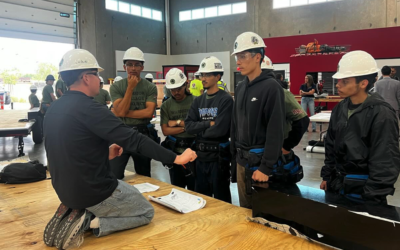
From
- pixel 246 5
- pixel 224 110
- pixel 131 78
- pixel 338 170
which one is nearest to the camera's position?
pixel 338 170

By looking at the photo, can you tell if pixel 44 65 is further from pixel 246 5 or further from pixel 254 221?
pixel 254 221

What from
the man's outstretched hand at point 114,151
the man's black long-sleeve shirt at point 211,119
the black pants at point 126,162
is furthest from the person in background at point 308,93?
the man's outstretched hand at point 114,151

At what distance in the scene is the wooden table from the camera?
6.49 feet

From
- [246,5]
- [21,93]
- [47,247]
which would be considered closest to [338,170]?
[47,247]

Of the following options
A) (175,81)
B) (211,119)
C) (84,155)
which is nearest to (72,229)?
(84,155)

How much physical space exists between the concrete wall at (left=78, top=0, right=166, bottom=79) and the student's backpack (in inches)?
639

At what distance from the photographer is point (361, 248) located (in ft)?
5.73

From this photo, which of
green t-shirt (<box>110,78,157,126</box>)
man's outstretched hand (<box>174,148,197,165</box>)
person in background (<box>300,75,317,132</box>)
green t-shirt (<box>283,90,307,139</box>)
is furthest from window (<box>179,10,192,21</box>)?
man's outstretched hand (<box>174,148,197,165</box>)

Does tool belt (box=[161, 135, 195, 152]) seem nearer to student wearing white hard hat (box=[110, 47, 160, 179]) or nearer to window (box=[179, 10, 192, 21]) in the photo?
student wearing white hard hat (box=[110, 47, 160, 179])

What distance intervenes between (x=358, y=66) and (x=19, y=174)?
3.37m

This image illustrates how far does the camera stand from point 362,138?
2061 millimetres

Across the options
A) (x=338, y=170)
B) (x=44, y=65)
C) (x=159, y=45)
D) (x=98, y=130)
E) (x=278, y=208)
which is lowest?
(x=278, y=208)

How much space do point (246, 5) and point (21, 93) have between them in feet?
53.0

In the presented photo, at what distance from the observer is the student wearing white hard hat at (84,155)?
182cm
